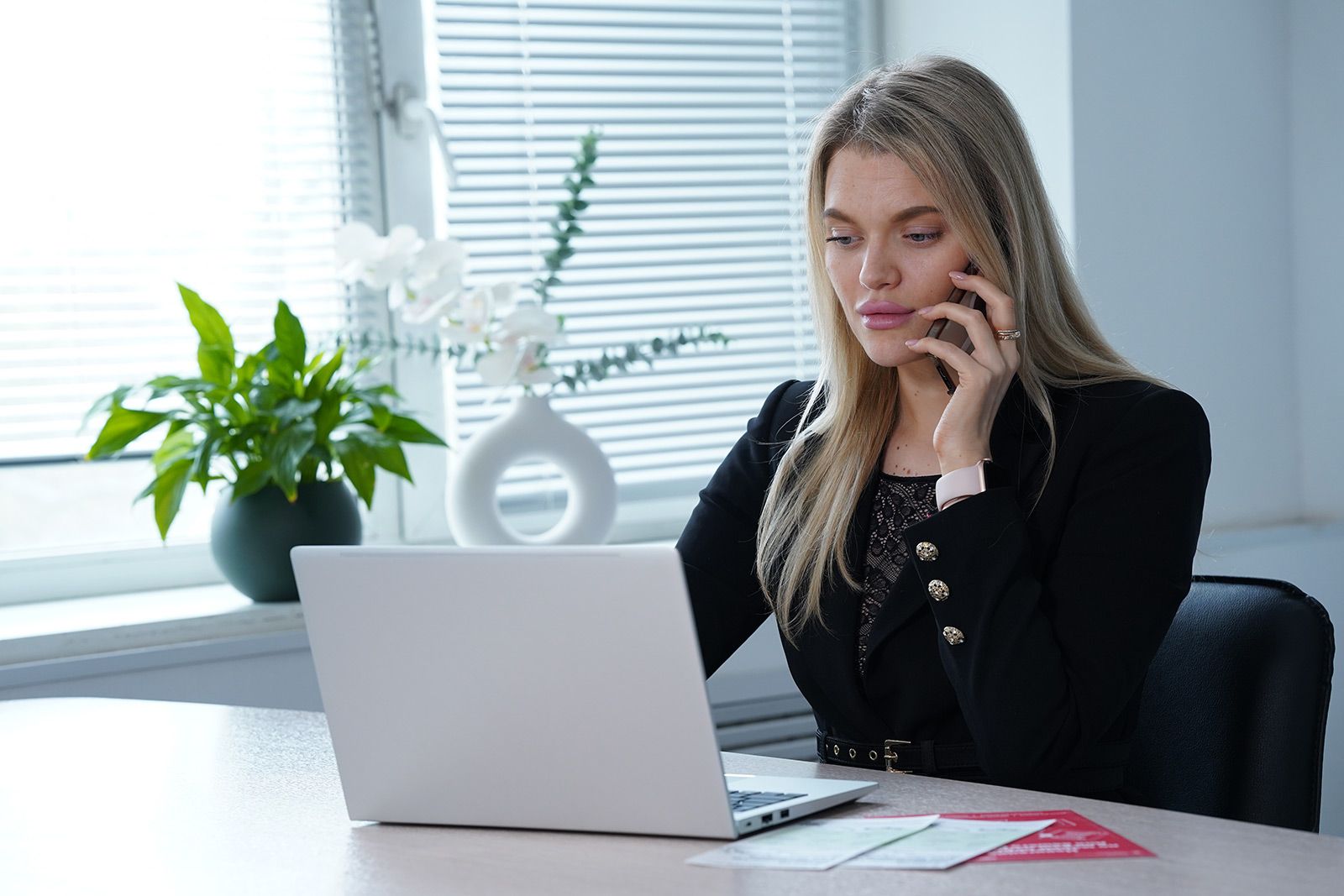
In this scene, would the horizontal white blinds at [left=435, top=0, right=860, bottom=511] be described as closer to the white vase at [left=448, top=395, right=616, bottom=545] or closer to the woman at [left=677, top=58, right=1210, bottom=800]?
the white vase at [left=448, top=395, right=616, bottom=545]

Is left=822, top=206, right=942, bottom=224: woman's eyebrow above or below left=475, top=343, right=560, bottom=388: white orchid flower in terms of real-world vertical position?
above

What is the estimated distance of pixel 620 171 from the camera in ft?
9.59

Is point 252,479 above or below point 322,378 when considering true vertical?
below

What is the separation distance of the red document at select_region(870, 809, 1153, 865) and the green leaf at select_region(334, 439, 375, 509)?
4.92 ft

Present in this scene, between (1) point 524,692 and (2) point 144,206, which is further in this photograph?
(2) point 144,206

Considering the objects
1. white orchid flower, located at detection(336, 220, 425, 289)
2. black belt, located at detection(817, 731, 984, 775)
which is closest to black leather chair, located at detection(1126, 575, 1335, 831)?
black belt, located at detection(817, 731, 984, 775)

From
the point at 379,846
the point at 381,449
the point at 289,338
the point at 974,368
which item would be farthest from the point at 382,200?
the point at 379,846

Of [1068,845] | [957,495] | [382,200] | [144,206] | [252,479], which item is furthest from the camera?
[382,200]

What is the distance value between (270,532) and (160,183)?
29.6 inches

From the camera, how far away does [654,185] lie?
2.96 m

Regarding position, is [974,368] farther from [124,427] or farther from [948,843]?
[124,427]

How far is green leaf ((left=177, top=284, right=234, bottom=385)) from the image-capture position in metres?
2.30

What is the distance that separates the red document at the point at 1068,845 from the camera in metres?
0.97

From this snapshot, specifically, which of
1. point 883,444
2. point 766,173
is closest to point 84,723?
point 883,444
